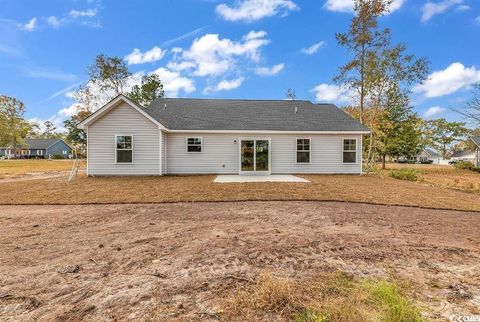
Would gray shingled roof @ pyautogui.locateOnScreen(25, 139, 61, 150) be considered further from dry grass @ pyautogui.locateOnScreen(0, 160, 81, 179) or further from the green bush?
the green bush

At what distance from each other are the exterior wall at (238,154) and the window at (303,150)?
246 mm

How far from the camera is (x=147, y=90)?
31344 mm

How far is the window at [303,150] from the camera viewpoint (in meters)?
15.7

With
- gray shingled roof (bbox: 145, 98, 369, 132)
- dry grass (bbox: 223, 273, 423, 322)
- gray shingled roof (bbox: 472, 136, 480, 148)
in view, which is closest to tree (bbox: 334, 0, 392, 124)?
gray shingled roof (bbox: 145, 98, 369, 132)

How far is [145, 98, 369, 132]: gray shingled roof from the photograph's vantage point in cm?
1547

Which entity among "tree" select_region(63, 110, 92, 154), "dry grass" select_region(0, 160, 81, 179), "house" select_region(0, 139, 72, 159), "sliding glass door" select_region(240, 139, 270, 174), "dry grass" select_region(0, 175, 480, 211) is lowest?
"dry grass" select_region(0, 175, 480, 211)

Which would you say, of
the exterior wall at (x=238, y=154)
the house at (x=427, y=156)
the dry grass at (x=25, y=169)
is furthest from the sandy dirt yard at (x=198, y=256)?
the house at (x=427, y=156)

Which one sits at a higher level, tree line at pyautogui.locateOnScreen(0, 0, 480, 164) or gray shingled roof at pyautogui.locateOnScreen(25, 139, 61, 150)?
tree line at pyautogui.locateOnScreen(0, 0, 480, 164)

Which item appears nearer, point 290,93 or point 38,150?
point 290,93

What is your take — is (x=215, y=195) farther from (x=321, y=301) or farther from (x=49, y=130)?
(x=49, y=130)

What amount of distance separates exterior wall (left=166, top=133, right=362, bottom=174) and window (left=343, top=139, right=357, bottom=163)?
0.73 feet

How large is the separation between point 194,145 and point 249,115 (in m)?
4.41

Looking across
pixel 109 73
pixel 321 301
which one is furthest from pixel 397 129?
pixel 321 301

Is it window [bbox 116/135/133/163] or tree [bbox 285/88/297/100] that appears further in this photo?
tree [bbox 285/88/297/100]
